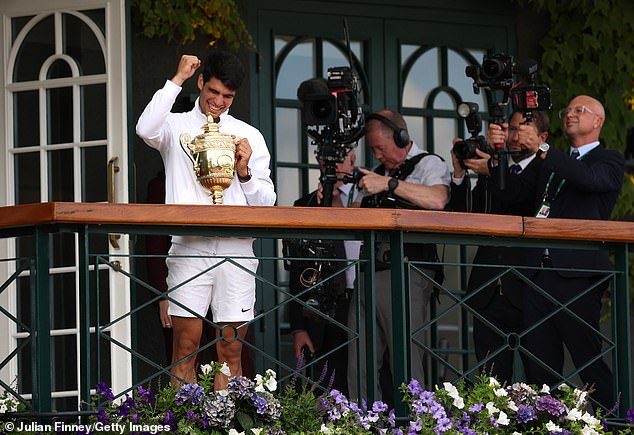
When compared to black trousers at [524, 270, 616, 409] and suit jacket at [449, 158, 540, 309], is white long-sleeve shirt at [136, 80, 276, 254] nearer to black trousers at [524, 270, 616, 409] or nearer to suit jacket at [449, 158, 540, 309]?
suit jacket at [449, 158, 540, 309]

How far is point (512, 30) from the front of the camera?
7.12 metres

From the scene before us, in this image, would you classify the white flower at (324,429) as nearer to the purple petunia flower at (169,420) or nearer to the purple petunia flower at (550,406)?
the purple petunia flower at (169,420)

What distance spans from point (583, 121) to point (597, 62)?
1726mm

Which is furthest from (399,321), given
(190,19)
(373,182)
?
(190,19)

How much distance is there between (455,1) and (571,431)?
3.53 m

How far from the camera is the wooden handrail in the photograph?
3.70 m

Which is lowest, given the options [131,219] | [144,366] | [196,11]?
[144,366]

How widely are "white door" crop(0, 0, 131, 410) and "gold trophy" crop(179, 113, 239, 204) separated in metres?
1.32

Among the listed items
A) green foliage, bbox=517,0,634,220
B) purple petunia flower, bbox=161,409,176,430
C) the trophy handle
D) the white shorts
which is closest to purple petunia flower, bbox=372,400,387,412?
purple petunia flower, bbox=161,409,176,430

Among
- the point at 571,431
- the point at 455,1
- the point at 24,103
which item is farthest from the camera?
the point at 455,1

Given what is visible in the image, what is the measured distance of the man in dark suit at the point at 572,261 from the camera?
5.08 meters

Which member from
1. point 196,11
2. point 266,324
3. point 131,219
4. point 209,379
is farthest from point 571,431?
point 196,11

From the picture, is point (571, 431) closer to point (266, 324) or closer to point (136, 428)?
point (136, 428)

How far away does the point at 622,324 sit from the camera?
451 cm
